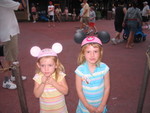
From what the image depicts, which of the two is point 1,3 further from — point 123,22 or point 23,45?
point 123,22

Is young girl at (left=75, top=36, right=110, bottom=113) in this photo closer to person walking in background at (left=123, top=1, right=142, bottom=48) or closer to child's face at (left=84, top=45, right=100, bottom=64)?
child's face at (left=84, top=45, right=100, bottom=64)

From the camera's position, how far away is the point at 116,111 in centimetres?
291

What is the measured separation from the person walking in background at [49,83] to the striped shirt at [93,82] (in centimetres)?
22

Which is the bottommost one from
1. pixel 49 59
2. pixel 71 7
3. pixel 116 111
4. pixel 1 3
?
pixel 116 111

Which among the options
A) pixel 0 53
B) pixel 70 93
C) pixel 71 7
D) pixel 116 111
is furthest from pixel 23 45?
pixel 71 7

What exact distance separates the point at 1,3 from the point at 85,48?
1963 mm

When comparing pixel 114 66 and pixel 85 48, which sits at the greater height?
pixel 85 48

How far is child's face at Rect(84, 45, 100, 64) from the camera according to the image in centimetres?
191

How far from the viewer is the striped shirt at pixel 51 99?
1935mm

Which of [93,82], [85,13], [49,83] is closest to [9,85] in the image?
[49,83]

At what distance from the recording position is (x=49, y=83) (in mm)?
1871

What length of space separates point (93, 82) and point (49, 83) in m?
0.47

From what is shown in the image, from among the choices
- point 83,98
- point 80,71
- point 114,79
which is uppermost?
point 80,71

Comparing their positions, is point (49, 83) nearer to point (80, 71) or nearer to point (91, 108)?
point (80, 71)
